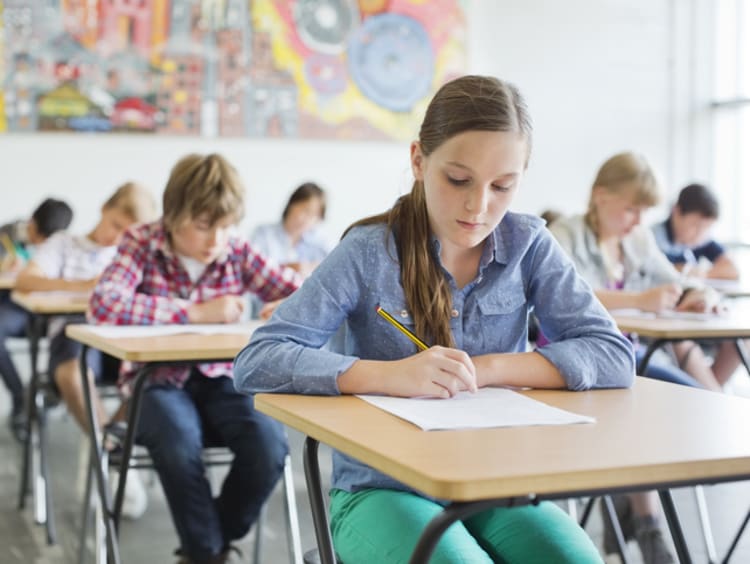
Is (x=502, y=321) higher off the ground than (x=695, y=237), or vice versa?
(x=502, y=321)

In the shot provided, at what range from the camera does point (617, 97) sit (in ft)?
22.3

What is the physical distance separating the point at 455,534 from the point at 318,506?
169 mm

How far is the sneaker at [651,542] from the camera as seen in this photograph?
2.38 meters

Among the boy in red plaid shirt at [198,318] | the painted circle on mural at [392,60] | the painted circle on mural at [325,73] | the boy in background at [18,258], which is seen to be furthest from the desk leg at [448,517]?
the painted circle on mural at [392,60]

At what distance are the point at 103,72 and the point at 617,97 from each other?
3.46m

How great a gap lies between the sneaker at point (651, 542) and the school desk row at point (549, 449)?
1.07m

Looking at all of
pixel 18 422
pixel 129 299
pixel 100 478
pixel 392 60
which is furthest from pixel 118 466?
pixel 392 60

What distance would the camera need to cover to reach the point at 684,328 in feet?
7.37

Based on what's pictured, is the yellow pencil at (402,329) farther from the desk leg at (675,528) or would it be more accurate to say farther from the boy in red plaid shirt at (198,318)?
the boy in red plaid shirt at (198,318)

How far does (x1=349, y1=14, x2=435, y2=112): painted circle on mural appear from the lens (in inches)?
237

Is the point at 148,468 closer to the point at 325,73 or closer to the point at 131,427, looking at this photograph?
the point at 131,427

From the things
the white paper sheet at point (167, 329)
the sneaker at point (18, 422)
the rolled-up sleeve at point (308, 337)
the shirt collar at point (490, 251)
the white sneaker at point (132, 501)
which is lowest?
the sneaker at point (18, 422)

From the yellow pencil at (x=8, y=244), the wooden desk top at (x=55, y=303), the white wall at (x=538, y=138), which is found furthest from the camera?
the white wall at (x=538, y=138)

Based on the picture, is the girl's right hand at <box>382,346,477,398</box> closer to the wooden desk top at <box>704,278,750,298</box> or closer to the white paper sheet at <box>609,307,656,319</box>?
the white paper sheet at <box>609,307,656,319</box>
